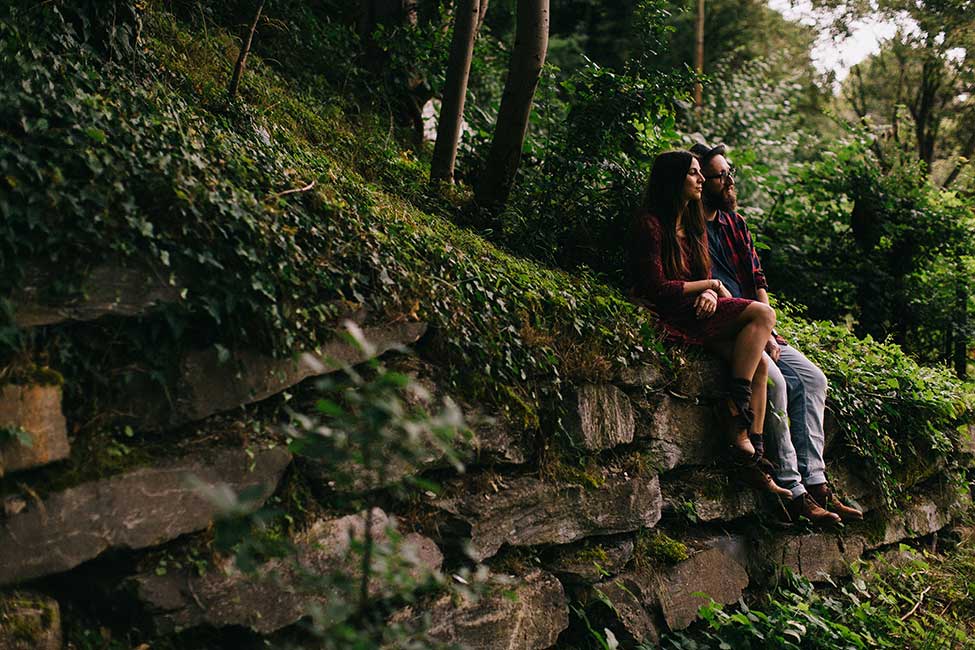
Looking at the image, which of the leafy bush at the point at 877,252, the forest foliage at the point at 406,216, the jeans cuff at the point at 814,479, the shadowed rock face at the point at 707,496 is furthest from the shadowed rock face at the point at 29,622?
the leafy bush at the point at 877,252

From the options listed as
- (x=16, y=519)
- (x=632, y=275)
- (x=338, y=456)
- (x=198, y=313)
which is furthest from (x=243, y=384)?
(x=632, y=275)

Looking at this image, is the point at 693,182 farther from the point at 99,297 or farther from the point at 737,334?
the point at 99,297

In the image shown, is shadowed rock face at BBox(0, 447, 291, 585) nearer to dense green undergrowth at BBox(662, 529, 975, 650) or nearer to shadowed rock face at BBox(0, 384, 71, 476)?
shadowed rock face at BBox(0, 384, 71, 476)

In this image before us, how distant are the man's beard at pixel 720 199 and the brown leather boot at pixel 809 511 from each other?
1.91 metres

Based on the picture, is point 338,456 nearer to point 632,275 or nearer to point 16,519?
point 16,519

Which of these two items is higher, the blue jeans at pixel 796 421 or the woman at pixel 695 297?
the woman at pixel 695 297

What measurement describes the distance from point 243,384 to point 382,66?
463 centimetres

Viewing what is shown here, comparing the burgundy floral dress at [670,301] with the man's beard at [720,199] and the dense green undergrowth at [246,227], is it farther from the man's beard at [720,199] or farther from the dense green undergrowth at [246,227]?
the man's beard at [720,199]

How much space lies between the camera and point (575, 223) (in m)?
5.61

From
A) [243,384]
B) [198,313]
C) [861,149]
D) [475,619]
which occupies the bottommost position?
[475,619]

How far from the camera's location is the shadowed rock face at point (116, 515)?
261 cm

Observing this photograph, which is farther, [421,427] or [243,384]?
[243,384]

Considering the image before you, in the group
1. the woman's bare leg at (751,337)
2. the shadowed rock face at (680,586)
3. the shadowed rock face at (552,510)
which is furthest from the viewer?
the woman's bare leg at (751,337)

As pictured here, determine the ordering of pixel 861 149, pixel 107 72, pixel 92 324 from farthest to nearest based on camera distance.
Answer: pixel 861 149, pixel 107 72, pixel 92 324
